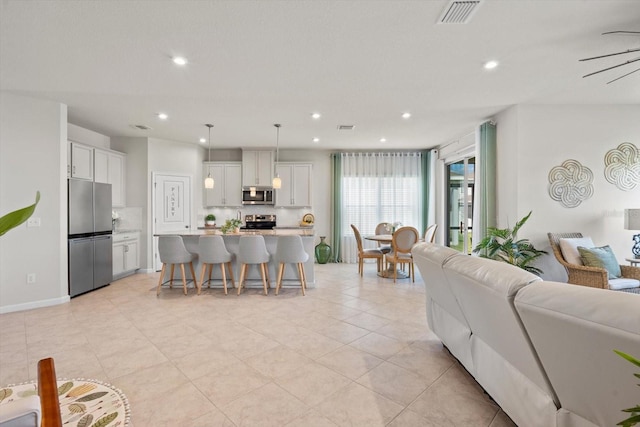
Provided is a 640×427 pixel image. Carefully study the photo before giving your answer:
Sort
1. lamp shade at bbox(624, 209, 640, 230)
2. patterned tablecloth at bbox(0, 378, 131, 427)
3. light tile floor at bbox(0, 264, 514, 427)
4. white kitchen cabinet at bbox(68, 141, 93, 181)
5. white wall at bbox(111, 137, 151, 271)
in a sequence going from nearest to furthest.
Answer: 1. patterned tablecloth at bbox(0, 378, 131, 427)
2. light tile floor at bbox(0, 264, 514, 427)
3. lamp shade at bbox(624, 209, 640, 230)
4. white kitchen cabinet at bbox(68, 141, 93, 181)
5. white wall at bbox(111, 137, 151, 271)

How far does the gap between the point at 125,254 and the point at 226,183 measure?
259 cm

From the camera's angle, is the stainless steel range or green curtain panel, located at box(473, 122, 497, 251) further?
the stainless steel range

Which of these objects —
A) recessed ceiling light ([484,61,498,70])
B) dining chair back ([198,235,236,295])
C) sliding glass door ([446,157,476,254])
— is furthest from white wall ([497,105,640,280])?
dining chair back ([198,235,236,295])

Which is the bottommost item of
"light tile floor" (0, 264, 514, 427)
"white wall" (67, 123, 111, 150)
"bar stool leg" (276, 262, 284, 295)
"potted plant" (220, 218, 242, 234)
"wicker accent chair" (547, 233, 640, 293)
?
"light tile floor" (0, 264, 514, 427)

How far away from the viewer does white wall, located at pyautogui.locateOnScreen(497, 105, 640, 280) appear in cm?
425

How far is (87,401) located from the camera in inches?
80.4

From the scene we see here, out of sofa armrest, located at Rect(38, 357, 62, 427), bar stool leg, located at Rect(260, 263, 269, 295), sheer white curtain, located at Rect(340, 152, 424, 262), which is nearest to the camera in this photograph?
sofa armrest, located at Rect(38, 357, 62, 427)

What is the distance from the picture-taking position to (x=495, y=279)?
1539mm

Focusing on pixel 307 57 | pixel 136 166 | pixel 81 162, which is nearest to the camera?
pixel 307 57

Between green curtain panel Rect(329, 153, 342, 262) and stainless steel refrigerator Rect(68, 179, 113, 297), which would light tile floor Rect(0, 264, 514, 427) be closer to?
stainless steel refrigerator Rect(68, 179, 113, 297)

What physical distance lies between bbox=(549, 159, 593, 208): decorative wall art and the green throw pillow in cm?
81

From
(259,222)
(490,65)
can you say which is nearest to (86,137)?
(259,222)

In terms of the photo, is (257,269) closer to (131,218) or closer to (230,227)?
(230,227)

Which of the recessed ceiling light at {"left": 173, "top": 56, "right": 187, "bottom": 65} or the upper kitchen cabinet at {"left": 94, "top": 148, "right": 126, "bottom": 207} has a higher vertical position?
the recessed ceiling light at {"left": 173, "top": 56, "right": 187, "bottom": 65}
